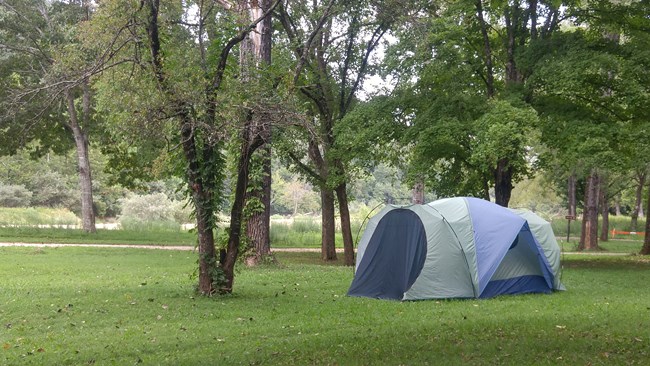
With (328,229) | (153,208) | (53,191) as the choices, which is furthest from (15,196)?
(328,229)

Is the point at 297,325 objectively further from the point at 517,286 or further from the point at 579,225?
the point at 579,225

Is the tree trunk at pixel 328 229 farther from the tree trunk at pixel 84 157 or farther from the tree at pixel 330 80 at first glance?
the tree trunk at pixel 84 157

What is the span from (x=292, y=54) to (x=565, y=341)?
14.6m

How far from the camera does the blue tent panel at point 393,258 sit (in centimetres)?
1240

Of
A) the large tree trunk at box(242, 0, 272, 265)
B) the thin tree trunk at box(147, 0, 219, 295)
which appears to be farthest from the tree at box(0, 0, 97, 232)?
the thin tree trunk at box(147, 0, 219, 295)

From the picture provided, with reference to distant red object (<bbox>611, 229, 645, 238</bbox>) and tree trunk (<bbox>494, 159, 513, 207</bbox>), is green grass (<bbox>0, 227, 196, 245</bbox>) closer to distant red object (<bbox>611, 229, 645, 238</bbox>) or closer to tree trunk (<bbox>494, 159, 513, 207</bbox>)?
tree trunk (<bbox>494, 159, 513, 207</bbox>)

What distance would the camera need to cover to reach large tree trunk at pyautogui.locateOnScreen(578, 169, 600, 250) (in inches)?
1184

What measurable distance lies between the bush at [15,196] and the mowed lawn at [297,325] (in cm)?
3455

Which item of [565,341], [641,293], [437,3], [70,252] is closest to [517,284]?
[641,293]

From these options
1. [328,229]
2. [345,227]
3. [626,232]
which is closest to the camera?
[345,227]

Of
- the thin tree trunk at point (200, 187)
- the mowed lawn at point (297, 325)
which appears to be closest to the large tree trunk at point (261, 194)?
the mowed lawn at point (297, 325)

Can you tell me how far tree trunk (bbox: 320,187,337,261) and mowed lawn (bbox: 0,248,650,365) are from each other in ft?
29.1

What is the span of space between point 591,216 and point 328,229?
13.0m

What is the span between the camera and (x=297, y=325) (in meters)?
9.23
